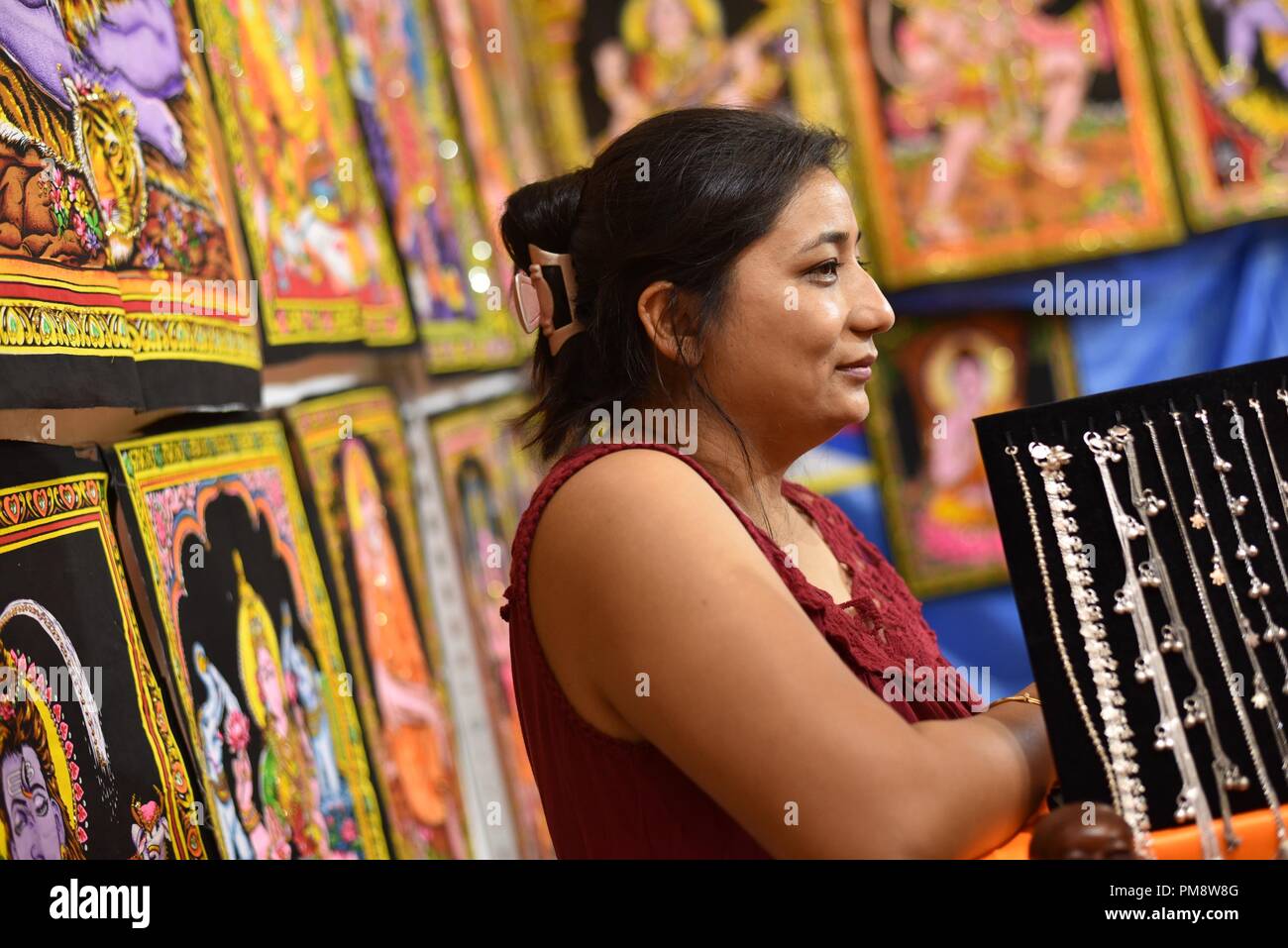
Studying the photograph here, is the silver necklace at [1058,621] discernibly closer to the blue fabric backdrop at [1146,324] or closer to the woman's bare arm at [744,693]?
the woman's bare arm at [744,693]

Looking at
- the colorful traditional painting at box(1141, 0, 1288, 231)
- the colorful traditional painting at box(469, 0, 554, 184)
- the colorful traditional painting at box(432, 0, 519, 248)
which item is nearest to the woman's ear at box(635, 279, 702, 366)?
the colorful traditional painting at box(432, 0, 519, 248)

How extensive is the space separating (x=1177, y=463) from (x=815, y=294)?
434mm

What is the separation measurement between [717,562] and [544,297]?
58cm

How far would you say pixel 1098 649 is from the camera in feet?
4.00

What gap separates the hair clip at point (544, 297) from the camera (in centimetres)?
171

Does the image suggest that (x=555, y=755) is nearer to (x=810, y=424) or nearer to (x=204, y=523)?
(x=810, y=424)

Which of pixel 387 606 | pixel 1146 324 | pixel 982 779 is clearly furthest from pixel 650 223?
pixel 1146 324

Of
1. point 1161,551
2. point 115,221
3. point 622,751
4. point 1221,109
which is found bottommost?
point 622,751

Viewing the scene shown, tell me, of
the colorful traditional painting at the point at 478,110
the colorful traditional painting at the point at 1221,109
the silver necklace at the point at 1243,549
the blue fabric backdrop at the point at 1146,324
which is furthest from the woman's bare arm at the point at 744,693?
the colorful traditional painting at the point at 1221,109

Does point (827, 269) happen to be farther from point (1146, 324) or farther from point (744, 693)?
point (1146, 324)

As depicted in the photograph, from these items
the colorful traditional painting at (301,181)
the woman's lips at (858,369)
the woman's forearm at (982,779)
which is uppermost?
the colorful traditional painting at (301,181)

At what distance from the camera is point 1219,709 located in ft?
4.06

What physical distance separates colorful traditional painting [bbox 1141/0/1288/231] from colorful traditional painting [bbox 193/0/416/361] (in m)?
2.95

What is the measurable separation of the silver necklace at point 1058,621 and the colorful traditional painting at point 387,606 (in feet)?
4.33
